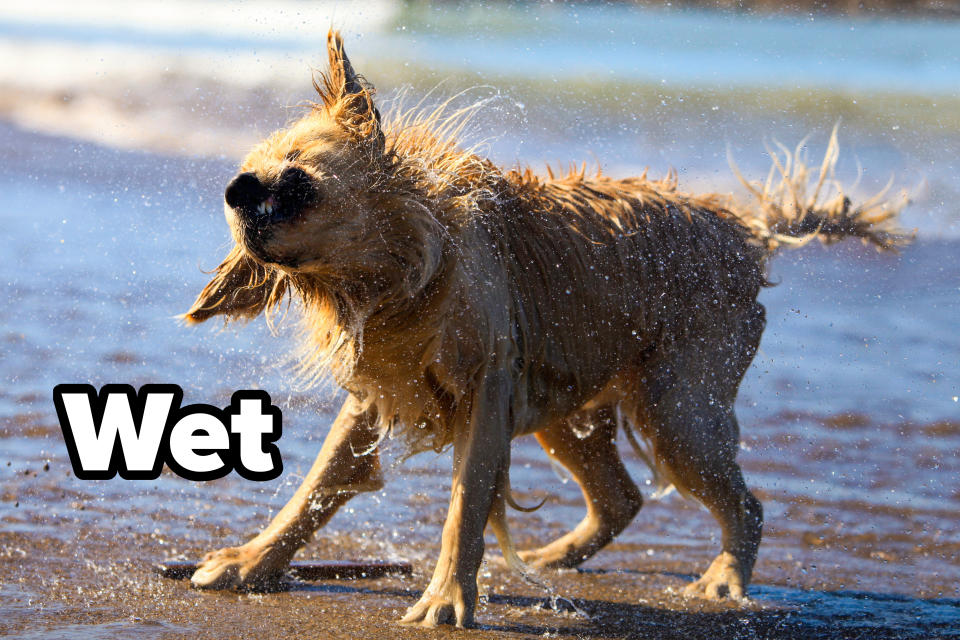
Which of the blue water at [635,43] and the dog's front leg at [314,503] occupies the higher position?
the blue water at [635,43]

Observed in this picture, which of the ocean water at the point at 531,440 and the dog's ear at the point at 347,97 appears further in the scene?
the ocean water at the point at 531,440

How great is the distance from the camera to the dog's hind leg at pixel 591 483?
582 centimetres

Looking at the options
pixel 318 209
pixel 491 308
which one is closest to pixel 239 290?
pixel 318 209

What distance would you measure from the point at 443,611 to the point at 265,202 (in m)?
1.61

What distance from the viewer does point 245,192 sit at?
13.1 feet

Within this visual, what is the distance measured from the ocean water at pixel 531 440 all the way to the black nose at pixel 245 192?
94 centimetres

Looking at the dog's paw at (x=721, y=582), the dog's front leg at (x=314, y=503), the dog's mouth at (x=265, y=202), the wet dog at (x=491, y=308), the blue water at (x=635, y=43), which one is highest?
the blue water at (x=635, y=43)

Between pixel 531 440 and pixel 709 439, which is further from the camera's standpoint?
pixel 531 440

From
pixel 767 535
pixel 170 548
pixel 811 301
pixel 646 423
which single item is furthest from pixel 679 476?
pixel 811 301

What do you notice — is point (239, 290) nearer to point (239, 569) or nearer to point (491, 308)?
point (491, 308)

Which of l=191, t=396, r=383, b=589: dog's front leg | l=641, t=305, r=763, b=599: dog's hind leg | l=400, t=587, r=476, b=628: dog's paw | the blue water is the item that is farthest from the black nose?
the blue water

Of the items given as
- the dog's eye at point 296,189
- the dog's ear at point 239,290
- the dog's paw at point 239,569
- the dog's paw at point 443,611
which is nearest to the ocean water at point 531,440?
the dog's ear at point 239,290

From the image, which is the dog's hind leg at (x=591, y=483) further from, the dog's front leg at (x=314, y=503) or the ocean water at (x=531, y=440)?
the dog's front leg at (x=314, y=503)

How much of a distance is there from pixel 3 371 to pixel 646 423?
401cm
